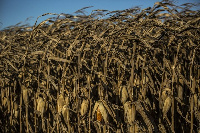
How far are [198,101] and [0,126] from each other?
1560mm

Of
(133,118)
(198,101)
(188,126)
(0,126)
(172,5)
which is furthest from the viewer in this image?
(0,126)

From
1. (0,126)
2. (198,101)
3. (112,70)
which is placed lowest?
(0,126)

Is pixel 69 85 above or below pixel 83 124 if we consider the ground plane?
above

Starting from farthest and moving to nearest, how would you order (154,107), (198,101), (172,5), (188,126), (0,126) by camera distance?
(0,126), (188,126), (154,107), (198,101), (172,5)

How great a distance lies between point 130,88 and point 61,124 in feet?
1.79

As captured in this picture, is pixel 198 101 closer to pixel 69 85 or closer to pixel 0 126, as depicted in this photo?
pixel 69 85

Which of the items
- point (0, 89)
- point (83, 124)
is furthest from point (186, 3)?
point (0, 89)

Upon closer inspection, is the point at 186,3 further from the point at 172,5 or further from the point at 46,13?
the point at 46,13

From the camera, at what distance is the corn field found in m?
1.35

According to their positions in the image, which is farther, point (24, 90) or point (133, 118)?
point (24, 90)

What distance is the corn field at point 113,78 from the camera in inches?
53.3

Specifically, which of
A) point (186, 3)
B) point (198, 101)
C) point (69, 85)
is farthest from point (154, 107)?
point (186, 3)

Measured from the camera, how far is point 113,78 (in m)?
1.66

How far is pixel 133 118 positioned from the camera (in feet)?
4.24
